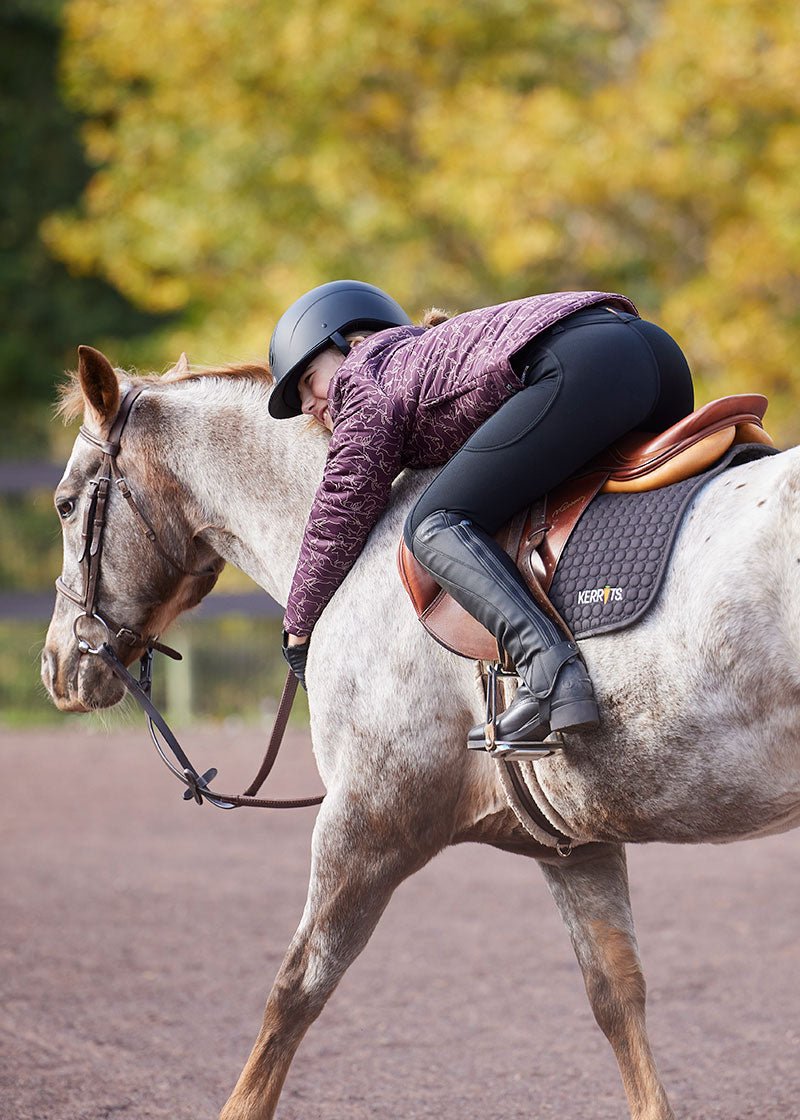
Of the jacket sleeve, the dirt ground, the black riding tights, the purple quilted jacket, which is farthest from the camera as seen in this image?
the dirt ground

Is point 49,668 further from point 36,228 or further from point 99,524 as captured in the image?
point 36,228

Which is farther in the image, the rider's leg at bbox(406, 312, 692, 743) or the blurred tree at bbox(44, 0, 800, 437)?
the blurred tree at bbox(44, 0, 800, 437)

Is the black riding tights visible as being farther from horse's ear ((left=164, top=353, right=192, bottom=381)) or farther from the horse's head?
horse's ear ((left=164, top=353, right=192, bottom=381))

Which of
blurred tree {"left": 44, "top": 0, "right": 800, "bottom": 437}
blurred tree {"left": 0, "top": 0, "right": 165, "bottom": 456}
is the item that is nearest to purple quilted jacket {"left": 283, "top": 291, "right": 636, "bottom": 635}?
blurred tree {"left": 44, "top": 0, "right": 800, "bottom": 437}

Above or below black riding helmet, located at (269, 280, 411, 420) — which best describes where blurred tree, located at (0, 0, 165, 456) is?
above

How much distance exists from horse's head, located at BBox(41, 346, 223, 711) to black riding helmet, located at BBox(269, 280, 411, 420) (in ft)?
1.65

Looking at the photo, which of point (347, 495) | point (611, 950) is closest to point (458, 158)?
point (347, 495)

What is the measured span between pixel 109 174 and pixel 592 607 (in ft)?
45.7

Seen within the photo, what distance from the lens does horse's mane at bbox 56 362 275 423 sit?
3.89 m

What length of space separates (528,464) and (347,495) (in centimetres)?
51

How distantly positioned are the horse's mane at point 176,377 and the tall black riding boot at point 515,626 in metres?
1.20

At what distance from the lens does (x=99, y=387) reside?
3.73m

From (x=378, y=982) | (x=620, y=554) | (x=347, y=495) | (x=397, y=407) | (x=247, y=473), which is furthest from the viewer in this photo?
(x=378, y=982)

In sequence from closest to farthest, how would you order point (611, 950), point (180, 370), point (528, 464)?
point (528, 464)
point (611, 950)
point (180, 370)
